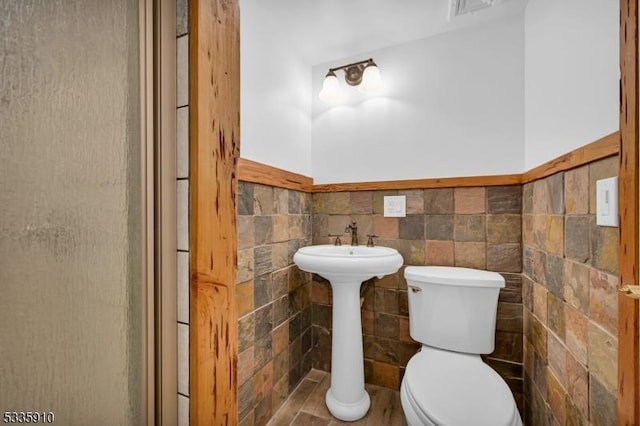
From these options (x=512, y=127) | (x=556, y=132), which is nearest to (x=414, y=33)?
(x=512, y=127)

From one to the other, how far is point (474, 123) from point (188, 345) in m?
1.71

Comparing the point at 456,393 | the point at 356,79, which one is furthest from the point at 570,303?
the point at 356,79

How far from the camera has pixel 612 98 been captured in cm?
72

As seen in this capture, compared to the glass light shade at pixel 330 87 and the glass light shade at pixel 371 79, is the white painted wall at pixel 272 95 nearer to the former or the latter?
the glass light shade at pixel 330 87

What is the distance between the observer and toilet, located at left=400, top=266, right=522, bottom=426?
908mm

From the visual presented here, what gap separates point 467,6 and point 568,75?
67 centimetres

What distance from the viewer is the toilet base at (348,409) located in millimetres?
1378

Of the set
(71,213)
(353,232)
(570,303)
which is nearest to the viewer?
(71,213)

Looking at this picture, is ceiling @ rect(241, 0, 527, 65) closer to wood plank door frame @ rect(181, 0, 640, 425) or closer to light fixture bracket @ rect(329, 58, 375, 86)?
light fixture bracket @ rect(329, 58, 375, 86)

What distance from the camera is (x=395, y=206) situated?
1632mm

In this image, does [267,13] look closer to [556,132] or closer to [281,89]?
[281,89]

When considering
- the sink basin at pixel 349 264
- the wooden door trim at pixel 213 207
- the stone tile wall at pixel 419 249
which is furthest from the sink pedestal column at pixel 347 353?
the wooden door trim at pixel 213 207

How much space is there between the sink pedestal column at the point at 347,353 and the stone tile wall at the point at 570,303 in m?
0.80

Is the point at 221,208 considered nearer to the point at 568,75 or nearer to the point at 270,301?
the point at 270,301
